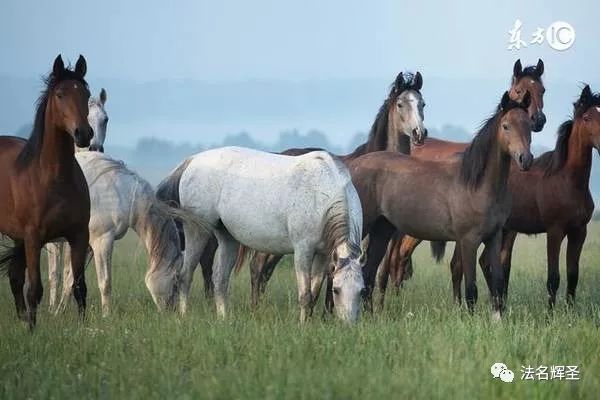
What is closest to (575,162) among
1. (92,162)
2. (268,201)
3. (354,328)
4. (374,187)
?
(374,187)

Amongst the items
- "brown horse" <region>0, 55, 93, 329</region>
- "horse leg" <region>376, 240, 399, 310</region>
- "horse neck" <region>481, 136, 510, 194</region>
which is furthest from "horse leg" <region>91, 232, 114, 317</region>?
"horse neck" <region>481, 136, 510, 194</region>

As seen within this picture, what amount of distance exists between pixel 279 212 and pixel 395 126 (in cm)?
303

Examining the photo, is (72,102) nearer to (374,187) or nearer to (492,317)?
(374,187)

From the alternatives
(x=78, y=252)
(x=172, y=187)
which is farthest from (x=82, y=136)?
(x=172, y=187)

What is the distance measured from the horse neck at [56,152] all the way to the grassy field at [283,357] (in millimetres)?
1311

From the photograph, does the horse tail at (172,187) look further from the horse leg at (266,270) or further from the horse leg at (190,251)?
the horse leg at (266,270)

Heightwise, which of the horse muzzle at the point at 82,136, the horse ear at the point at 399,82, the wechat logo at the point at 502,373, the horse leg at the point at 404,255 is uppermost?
the horse ear at the point at 399,82

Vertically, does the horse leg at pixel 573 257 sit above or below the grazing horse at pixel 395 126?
below

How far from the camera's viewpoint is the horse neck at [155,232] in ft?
35.7

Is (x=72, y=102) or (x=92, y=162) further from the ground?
(x=72, y=102)

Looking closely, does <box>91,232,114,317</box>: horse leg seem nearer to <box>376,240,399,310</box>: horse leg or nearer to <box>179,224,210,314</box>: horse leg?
<box>179,224,210,314</box>: horse leg

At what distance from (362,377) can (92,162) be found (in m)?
5.55

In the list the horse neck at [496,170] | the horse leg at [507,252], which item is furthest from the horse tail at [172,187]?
the horse leg at [507,252]

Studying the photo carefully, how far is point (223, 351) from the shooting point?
7633 millimetres
